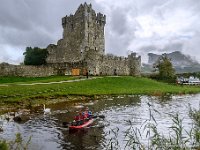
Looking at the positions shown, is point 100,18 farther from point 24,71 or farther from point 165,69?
point 24,71

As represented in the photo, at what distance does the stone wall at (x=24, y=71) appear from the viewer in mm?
70625

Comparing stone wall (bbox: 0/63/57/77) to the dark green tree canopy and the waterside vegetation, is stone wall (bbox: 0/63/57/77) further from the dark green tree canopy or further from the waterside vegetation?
the dark green tree canopy

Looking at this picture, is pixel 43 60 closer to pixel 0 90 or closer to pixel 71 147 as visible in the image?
pixel 0 90

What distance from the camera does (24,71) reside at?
238 feet

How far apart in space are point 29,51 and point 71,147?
71.6 metres

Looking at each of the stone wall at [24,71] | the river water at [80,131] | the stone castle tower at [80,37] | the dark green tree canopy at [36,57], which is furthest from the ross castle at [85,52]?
the river water at [80,131]

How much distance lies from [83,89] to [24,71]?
19310 millimetres

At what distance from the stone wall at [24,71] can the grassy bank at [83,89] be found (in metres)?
9.85

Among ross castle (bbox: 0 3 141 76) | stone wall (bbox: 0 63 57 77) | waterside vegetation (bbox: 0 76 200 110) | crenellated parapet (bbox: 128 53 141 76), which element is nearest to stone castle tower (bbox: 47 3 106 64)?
ross castle (bbox: 0 3 141 76)

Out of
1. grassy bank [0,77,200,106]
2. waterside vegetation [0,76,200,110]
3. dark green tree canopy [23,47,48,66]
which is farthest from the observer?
dark green tree canopy [23,47,48,66]

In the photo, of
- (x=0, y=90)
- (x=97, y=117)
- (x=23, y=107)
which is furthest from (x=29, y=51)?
(x=97, y=117)

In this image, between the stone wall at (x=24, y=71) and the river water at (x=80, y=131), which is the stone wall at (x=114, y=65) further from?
the river water at (x=80, y=131)

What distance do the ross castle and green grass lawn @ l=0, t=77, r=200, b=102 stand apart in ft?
27.2

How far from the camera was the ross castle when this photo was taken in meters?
79.4
